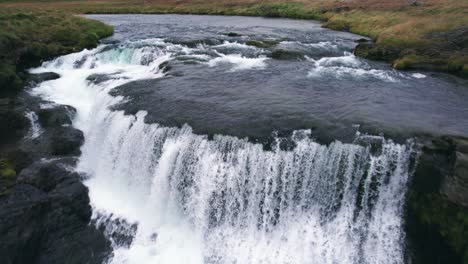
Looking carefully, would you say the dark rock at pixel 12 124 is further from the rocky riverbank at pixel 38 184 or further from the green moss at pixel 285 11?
the green moss at pixel 285 11

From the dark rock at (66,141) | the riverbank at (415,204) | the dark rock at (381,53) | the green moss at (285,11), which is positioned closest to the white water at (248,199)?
the riverbank at (415,204)

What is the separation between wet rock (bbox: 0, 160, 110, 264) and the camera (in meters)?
15.6

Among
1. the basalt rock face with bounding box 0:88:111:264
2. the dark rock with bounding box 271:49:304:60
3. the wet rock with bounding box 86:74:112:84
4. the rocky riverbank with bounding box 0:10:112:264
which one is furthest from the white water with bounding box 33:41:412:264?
the dark rock with bounding box 271:49:304:60

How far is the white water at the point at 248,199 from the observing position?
52.2 ft

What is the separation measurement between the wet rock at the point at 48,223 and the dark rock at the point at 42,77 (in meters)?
13.4

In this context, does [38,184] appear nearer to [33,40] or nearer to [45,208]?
[45,208]

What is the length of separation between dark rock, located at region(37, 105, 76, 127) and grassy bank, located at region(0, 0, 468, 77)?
24.1 m

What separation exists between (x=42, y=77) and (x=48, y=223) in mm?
17458

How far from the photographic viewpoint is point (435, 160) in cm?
1548

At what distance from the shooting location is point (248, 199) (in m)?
17.4

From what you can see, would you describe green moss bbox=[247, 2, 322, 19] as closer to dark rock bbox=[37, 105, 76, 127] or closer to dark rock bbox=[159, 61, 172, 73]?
dark rock bbox=[159, 61, 172, 73]

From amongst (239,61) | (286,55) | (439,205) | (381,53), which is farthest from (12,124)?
(381,53)

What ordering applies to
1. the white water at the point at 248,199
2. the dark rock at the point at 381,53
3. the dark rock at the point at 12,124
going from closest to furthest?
1. the white water at the point at 248,199
2. the dark rock at the point at 12,124
3. the dark rock at the point at 381,53

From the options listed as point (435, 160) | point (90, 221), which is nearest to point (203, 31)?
point (90, 221)
